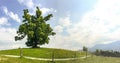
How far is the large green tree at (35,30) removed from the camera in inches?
3841

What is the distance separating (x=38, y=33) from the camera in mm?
97812

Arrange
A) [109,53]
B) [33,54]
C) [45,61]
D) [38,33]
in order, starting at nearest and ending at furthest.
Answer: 1. [45,61]
2. [33,54]
3. [38,33]
4. [109,53]

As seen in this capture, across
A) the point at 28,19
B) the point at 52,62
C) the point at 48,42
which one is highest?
the point at 28,19

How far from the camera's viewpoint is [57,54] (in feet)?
290

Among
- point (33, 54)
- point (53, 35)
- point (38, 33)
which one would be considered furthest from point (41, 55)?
point (53, 35)

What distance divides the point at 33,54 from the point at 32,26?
1854 centimetres

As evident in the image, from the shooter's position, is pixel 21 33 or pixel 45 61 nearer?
pixel 45 61

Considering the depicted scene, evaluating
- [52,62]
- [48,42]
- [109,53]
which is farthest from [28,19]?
[109,53]

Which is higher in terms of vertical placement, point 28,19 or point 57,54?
point 28,19

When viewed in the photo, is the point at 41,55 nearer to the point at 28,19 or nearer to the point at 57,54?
the point at 57,54

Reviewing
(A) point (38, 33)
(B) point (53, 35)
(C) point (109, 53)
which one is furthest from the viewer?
(C) point (109, 53)

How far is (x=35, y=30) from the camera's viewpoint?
9888cm

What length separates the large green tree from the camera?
97.6 metres

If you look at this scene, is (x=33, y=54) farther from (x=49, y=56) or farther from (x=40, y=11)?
(x=40, y=11)
